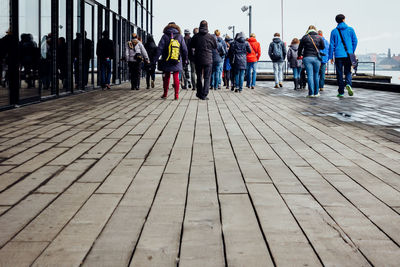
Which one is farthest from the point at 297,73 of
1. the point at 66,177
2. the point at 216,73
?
the point at 66,177

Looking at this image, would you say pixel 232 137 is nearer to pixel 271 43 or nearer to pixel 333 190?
pixel 333 190

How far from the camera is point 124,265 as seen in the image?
2.18 metres

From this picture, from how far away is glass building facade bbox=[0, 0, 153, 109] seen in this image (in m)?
9.14

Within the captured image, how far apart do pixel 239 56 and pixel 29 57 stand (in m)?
6.98

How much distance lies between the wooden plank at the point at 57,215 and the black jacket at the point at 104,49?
12921 millimetres

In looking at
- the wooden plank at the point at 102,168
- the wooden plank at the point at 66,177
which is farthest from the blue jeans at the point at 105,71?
the wooden plank at the point at 66,177

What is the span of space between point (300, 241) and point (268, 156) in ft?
7.82

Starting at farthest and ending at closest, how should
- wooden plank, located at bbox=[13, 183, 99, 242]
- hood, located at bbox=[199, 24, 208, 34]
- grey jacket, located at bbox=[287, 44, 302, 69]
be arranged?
grey jacket, located at bbox=[287, 44, 302, 69]
hood, located at bbox=[199, 24, 208, 34]
wooden plank, located at bbox=[13, 183, 99, 242]

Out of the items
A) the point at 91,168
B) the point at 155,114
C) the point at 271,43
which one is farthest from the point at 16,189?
the point at 271,43

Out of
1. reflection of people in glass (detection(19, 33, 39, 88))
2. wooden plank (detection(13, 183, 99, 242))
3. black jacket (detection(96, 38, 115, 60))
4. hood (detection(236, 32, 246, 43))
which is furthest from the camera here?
black jacket (detection(96, 38, 115, 60))

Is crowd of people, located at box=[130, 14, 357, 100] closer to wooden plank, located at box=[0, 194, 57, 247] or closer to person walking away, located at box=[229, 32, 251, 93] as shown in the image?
person walking away, located at box=[229, 32, 251, 93]

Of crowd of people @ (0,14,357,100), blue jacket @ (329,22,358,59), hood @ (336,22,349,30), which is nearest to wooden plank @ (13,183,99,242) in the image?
crowd of people @ (0,14,357,100)

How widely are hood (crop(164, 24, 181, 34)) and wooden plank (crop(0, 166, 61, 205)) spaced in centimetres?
815

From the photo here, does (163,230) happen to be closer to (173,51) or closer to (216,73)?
(173,51)
